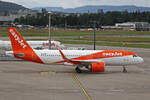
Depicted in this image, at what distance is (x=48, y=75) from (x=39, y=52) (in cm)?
398

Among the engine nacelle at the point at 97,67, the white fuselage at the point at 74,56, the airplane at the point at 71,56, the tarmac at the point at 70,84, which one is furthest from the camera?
A: the white fuselage at the point at 74,56

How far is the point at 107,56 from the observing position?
38281mm

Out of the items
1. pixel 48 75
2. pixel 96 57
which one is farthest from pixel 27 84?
pixel 96 57

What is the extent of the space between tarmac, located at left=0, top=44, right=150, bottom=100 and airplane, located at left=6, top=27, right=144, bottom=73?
142 cm

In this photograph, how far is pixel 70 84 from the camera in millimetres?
30234

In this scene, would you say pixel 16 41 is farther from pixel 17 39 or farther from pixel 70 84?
pixel 70 84

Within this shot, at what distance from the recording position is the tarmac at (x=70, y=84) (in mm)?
24969

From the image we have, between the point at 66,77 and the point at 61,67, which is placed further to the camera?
the point at 61,67

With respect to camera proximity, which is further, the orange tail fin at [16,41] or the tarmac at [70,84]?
the orange tail fin at [16,41]

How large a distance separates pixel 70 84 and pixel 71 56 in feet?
28.6

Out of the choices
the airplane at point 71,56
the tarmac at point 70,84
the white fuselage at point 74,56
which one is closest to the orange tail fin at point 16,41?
the airplane at point 71,56

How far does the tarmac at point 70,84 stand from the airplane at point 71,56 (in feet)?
4.65

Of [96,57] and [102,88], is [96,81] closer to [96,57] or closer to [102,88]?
[102,88]

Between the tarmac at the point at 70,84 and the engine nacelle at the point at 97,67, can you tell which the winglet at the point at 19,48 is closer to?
the tarmac at the point at 70,84
